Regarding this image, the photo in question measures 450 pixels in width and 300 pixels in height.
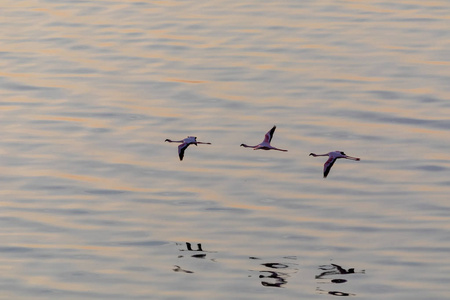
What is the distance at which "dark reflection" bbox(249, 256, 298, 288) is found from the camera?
45.2 metres

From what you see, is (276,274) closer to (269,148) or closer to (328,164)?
(328,164)

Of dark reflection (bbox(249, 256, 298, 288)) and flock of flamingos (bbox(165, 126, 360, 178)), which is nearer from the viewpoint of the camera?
dark reflection (bbox(249, 256, 298, 288))

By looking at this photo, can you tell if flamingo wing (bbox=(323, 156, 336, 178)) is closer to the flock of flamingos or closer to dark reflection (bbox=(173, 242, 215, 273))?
the flock of flamingos

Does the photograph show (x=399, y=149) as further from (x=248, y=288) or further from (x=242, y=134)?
(x=248, y=288)

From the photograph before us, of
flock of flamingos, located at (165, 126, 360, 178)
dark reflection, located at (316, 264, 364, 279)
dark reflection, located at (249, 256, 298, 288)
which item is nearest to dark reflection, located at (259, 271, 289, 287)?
dark reflection, located at (249, 256, 298, 288)

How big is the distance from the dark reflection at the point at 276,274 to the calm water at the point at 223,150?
10 cm

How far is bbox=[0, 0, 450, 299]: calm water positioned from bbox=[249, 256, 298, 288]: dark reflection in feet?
0.31

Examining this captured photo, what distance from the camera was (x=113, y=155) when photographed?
56844 millimetres

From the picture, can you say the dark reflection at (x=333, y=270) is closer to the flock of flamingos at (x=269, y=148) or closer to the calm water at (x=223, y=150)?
the calm water at (x=223, y=150)

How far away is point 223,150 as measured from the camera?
56.8 meters

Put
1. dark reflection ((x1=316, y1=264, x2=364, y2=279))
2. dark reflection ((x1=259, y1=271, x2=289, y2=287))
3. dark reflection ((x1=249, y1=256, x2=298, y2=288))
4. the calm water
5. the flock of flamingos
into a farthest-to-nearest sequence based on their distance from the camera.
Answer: the flock of flamingos, the calm water, dark reflection ((x1=316, y1=264, x2=364, y2=279)), dark reflection ((x1=249, y1=256, x2=298, y2=288)), dark reflection ((x1=259, y1=271, x2=289, y2=287))

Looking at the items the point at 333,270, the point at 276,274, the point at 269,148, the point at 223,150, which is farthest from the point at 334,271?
the point at 223,150

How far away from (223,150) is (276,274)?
459 inches

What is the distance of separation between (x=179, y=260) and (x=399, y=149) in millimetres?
13171
